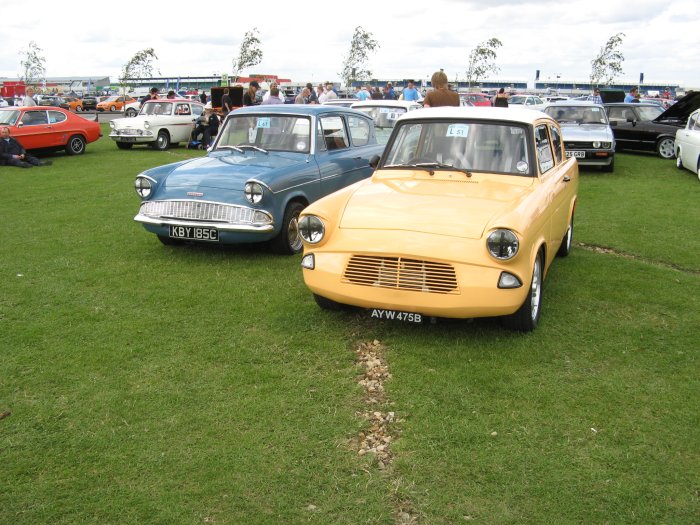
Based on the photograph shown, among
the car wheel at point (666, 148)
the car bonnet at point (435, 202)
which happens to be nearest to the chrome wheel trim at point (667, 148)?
the car wheel at point (666, 148)

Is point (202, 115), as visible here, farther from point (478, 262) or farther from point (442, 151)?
point (478, 262)

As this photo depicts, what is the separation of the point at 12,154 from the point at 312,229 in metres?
13.9

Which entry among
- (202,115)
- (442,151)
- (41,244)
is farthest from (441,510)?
(202,115)

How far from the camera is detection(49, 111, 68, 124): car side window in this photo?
714 inches

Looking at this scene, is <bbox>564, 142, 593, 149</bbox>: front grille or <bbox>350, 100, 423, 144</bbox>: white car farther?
<bbox>564, 142, 593, 149</bbox>: front grille

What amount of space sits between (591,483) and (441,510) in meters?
0.81

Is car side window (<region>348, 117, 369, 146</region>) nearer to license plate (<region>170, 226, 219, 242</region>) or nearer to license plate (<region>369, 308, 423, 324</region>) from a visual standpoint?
license plate (<region>170, 226, 219, 242</region>)

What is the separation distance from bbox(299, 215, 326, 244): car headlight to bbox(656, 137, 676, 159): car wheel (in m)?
15.0

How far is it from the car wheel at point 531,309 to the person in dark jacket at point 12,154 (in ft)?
47.5

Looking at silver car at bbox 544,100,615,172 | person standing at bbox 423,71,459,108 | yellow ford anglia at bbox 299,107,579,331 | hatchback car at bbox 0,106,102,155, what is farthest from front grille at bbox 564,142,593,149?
hatchback car at bbox 0,106,102,155

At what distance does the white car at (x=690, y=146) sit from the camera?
14.0m

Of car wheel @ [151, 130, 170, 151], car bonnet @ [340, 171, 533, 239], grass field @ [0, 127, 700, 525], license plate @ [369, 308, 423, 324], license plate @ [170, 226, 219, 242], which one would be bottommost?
grass field @ [0, 127, 700, 525]

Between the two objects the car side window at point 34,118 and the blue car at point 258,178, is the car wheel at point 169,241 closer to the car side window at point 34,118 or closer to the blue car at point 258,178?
the blue car at point 258,178

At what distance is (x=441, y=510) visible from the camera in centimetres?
316
